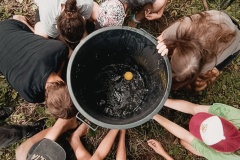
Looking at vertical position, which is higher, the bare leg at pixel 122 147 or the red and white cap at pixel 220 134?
the red and white cap at pixel 220 134

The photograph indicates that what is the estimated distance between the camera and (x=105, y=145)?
2135 mm

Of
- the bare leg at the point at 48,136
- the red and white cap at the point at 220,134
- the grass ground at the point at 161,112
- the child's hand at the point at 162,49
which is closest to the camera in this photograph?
the red and white cap at the point at 220,134

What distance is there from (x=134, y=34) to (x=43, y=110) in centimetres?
101

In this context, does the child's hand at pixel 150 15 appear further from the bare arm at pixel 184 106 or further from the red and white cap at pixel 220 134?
the red and white cap at pixel 220 134

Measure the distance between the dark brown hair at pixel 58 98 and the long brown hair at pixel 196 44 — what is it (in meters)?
0.60

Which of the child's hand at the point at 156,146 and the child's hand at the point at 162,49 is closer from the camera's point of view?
the child's hand at the point at 162,49

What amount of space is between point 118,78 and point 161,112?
1.65 ft

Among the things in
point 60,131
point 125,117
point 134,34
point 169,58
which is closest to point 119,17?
point 134,34

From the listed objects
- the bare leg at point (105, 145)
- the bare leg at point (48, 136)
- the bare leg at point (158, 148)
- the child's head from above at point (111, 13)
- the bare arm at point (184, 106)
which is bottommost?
the bare leg at point (158, 148)

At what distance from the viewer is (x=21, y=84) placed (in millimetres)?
1736

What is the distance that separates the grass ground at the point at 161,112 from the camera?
7.55 feet

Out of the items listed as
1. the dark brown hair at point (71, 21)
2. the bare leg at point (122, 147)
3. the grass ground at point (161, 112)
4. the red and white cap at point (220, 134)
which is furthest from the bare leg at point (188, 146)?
the dark brown hair at point (71, 21)

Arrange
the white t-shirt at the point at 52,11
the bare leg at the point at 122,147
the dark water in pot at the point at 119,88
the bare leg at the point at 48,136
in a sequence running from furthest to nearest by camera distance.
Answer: the bare leg at the point at 122,147 → the bare leg at the point at 48,136 → the dark water in pot at the point at 119,88 → the white t-shirt at the point at 52,11

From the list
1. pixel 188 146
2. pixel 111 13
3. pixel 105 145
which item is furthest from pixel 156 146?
pixel 111 13
